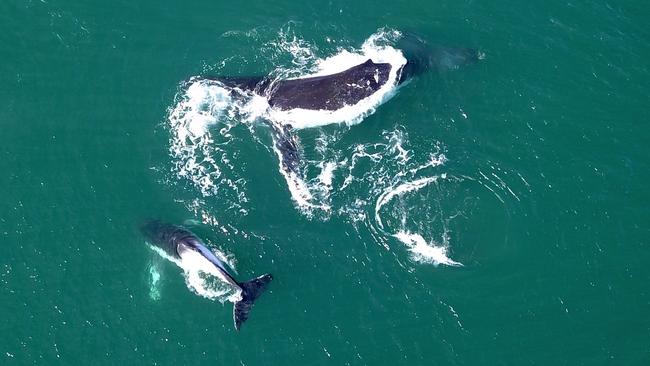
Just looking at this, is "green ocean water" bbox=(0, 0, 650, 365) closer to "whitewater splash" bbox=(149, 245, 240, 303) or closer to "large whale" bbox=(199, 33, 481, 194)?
"whitewater splash" bbox=(149, 245, 240, 303)

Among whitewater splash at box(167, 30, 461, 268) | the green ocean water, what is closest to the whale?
the green ocean water

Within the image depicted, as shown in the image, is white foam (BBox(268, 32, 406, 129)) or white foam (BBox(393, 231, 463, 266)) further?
white foam (BBox(268, 32, 406, 129))

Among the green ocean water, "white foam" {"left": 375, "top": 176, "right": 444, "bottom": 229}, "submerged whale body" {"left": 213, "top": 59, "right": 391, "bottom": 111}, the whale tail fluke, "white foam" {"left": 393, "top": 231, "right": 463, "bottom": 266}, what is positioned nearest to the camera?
the whale tail fluke

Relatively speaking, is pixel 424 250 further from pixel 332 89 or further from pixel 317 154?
pixel 332 89

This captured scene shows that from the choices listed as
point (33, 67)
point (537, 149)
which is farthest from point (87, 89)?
point (537, 149)

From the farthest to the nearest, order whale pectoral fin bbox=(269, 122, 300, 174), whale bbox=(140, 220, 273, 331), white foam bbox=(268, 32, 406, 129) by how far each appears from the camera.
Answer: white foam bbox=(268, 32, 406, 129) → whale pectoral fin bbox=(269, 122, 300, 174) → whale bbox=(140, 220, 273, 331)

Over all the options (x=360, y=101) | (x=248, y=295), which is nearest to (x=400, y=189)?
(x=360, y=101)
